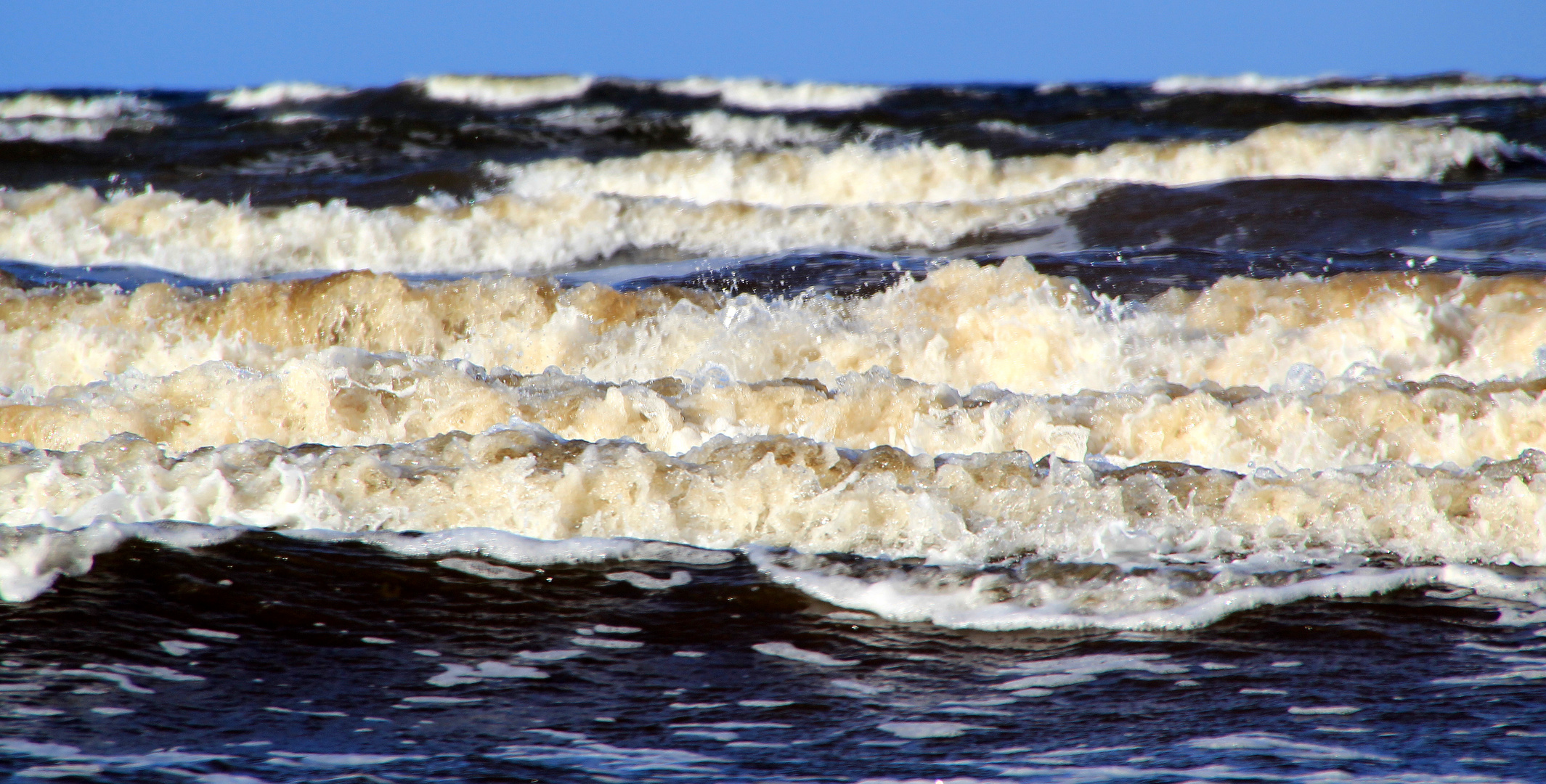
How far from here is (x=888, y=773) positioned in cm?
233

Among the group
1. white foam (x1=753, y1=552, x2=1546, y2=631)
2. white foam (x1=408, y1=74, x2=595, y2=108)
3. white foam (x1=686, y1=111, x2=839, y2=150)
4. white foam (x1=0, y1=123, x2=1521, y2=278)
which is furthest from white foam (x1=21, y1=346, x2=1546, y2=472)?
white foam (x1=408, y1=74, x2=595, y2=108)

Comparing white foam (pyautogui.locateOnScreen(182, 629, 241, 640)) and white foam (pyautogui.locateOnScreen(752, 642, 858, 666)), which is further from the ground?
white foam (pyautogui.locateOnScreen(182, 629, 241, 640))

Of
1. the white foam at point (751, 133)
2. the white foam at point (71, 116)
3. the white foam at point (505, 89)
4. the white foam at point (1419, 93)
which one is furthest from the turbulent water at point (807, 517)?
the white foam at point (505, 89)

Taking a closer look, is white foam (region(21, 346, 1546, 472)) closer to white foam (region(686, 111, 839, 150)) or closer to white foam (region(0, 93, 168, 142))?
white foam (region(686, 111, 839, 150))

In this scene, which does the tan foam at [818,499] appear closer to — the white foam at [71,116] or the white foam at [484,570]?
the white foam at [484,570]

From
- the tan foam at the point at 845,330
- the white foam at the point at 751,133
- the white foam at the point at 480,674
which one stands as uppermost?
the white foam at the point at 751,133

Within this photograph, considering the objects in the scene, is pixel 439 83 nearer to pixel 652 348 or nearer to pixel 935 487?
pixel 652 348

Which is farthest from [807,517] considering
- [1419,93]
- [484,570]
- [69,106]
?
[69,106]

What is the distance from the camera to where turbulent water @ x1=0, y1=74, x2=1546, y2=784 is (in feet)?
8.20

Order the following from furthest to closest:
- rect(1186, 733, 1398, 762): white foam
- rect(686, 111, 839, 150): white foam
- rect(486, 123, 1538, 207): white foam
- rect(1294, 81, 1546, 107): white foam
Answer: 1. rect(1294, 81, 1546, 107): white foam
2. rect(686, 111, 839, 150): white foam
3. rect(486, 123, 1538, 207): white foam
4. rect(1186, 733, 1398, 762): white foam

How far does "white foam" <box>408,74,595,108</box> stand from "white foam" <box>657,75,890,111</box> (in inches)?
56.6

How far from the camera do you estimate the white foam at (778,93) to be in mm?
19203

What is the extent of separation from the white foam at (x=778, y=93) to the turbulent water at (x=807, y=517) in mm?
10957

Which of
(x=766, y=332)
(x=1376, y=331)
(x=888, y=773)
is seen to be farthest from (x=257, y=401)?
(x=1376, y=331)
